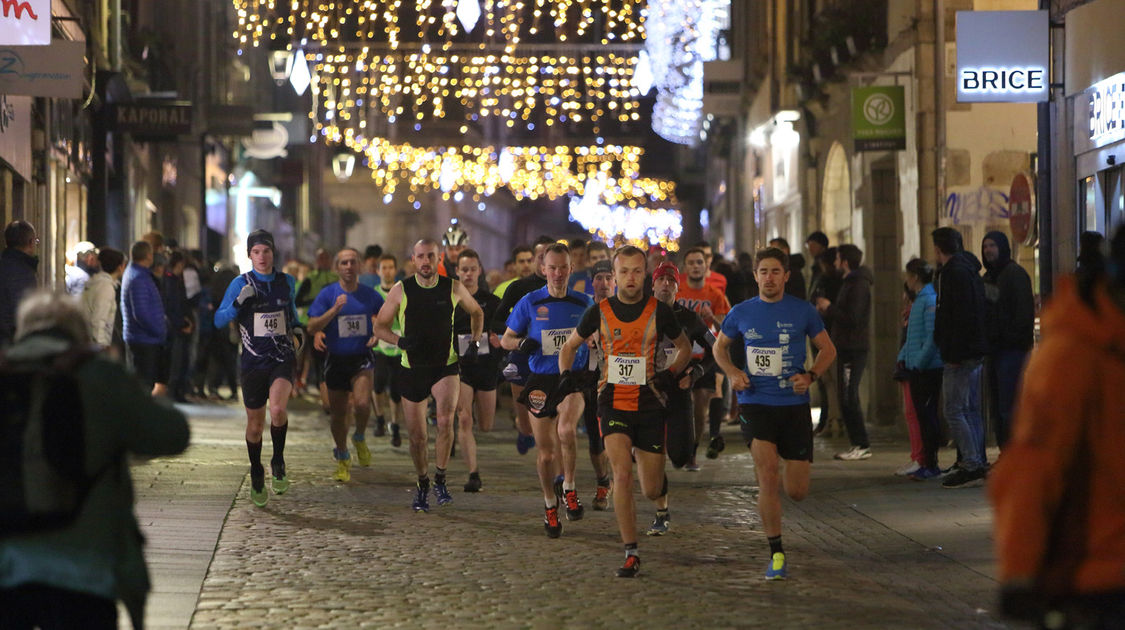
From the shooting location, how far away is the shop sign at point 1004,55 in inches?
589

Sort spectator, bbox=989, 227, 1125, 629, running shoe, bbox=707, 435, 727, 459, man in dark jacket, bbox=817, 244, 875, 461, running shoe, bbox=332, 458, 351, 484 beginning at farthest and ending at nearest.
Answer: man in dark jacket, bbox=817, 244, 875, 461 < running shoe, bbox=707, 435, 727, 459 < running shoe, bbox=332, 458, 351, 484 < spectator, bbox=989, 227, 1125, 629

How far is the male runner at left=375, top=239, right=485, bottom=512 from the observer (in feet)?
38.1

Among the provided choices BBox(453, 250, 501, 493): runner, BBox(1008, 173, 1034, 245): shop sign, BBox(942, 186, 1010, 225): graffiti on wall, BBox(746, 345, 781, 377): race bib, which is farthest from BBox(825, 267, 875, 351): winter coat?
BBox(746, 345, 781, 377): race bib

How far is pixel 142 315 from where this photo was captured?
55.3ft

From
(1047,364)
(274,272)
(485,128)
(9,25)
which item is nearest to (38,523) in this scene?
(1047,364)

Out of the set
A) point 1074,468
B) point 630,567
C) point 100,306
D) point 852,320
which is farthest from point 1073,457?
point 100,306

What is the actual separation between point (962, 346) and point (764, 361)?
461cm

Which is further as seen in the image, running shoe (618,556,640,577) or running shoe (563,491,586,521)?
running shoe (563,491,586,521)

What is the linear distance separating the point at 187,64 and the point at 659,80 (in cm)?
1125

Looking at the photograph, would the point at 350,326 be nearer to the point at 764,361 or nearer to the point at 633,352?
the point at 633,352

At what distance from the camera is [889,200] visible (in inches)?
837

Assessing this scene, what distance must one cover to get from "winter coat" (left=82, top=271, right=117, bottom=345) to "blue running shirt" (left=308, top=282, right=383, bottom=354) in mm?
2495

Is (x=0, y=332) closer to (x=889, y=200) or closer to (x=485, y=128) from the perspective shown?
(x=889, y=200)

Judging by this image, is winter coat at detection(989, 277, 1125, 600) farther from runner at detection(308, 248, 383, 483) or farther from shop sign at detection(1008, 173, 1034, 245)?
shop sign at detection(1008, 173, 1034, 245)
